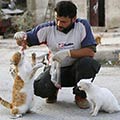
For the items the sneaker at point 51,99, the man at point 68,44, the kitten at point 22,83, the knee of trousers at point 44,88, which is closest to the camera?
the kitten at point 22,83

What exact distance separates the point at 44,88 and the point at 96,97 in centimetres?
53

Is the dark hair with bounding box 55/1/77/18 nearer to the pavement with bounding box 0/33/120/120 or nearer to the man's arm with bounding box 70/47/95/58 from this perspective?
the man's arm with bounding box 70/47/95/58

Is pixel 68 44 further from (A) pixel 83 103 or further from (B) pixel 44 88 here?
(A) pixel 83 103

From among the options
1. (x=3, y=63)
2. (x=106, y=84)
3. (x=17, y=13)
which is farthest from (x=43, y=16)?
(x=106, y=84)

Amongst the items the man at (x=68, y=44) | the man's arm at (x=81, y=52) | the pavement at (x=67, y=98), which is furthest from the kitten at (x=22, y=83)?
the man's arm at (x=81, y=52)

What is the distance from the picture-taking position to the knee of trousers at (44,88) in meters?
3.69

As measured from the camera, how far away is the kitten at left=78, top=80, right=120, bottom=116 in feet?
11.2

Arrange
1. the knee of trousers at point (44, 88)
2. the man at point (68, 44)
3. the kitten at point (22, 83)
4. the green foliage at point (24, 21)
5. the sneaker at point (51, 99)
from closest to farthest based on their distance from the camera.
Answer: the kitten at point (22, 83), the man at point (68, 44), the knee of trousers at point (44, 88), the sneaker at point (51, 99), the green foliage at point (24, 21)

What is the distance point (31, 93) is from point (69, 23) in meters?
0.68

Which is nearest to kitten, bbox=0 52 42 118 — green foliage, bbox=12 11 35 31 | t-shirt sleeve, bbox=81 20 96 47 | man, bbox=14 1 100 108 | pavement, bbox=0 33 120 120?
pavement, bbox=0 33 120 120

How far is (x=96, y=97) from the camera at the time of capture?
3.42 metres

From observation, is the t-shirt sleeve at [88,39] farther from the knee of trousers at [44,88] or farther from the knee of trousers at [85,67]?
the knee of trousers at [44,88]

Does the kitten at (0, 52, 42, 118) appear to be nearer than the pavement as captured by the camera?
Yes

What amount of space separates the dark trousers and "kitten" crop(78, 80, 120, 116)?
5.8 inches
